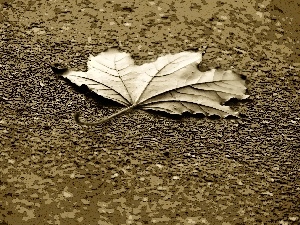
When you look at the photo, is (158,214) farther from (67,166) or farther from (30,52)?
(30,52)

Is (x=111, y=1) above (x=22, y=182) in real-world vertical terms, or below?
above

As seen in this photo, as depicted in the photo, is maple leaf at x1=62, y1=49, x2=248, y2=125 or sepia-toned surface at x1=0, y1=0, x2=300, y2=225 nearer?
sepia-toned surface at x1=0, y1=0, x2=300, y2=225

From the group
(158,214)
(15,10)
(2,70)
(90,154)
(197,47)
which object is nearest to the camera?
(158,214)

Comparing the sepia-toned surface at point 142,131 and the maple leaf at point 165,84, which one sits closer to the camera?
the sepia-toned surface at point 142,131

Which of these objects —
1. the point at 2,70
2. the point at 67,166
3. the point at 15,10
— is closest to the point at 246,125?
the point at 67,166
